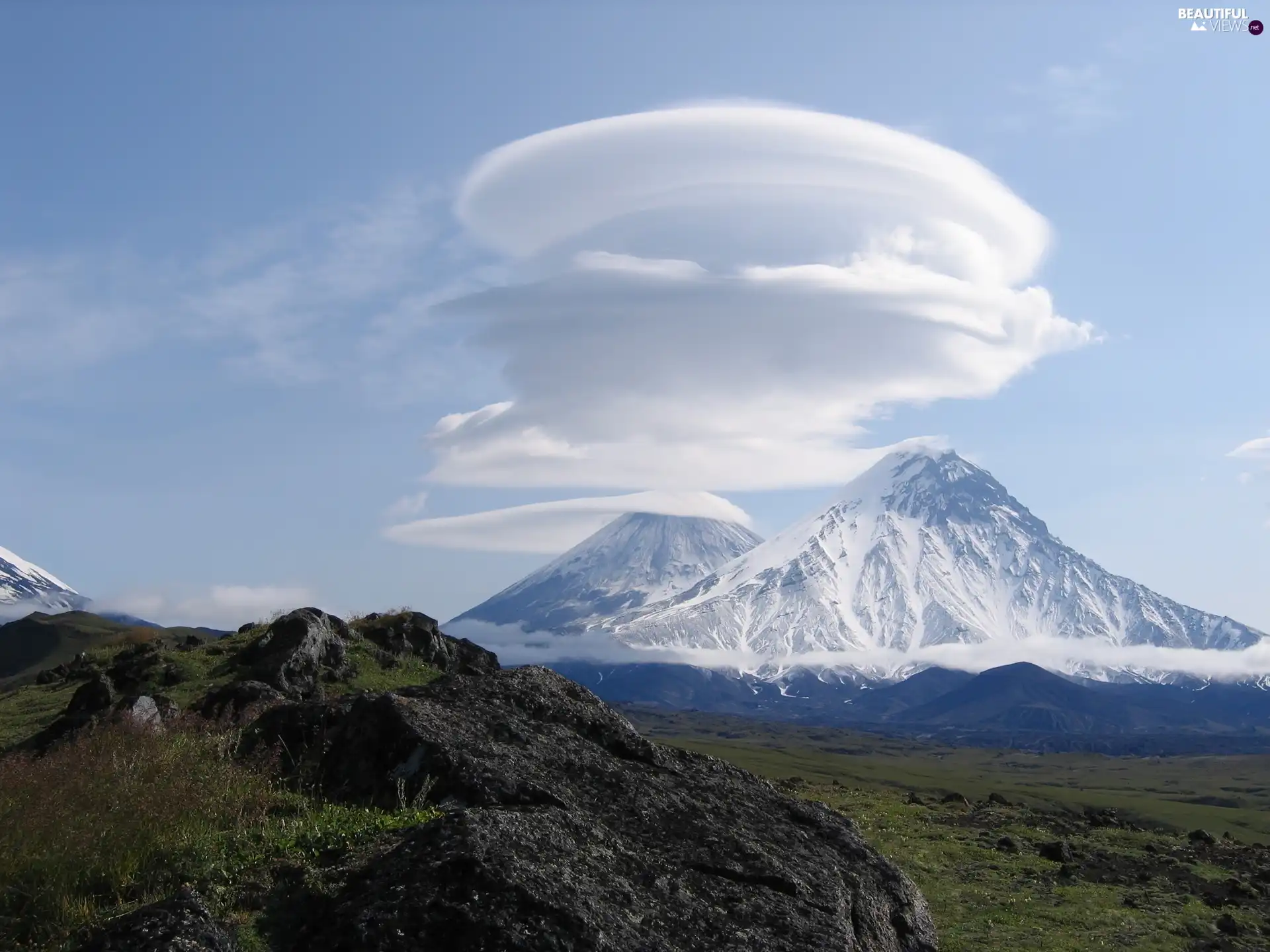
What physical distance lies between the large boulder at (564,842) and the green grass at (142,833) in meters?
0.88

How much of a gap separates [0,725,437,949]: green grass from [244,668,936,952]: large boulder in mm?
883

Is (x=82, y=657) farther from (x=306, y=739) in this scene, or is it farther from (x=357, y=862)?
(x=357, y=862)

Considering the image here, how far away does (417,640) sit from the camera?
130 ft

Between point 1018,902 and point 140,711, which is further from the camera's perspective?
point 140,711

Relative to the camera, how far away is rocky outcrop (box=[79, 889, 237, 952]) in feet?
26.0

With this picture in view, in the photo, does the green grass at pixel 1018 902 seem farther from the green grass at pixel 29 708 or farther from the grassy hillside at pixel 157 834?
the green grass at pixel 29 708

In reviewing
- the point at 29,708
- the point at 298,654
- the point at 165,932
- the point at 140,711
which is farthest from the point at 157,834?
the point at 29,708

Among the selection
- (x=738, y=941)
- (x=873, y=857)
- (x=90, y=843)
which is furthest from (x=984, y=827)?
(x=90, y=843)

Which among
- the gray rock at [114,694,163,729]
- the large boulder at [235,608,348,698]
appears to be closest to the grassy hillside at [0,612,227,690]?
the large boulder at [235,608,348,698]

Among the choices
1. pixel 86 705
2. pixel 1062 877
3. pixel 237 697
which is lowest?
pixel 1062 877

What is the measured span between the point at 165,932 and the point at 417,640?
32.1 meters

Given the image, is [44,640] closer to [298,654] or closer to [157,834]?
[298,654]

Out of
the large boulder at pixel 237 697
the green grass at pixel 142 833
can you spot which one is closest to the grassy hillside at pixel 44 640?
the large boulder at pixel 237 697

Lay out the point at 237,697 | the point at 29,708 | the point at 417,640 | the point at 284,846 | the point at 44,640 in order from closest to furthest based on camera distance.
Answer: the point at 284,846 → the point at 237,697 → the point at 29,708 → the point at 417,640 → the point at 44,640
